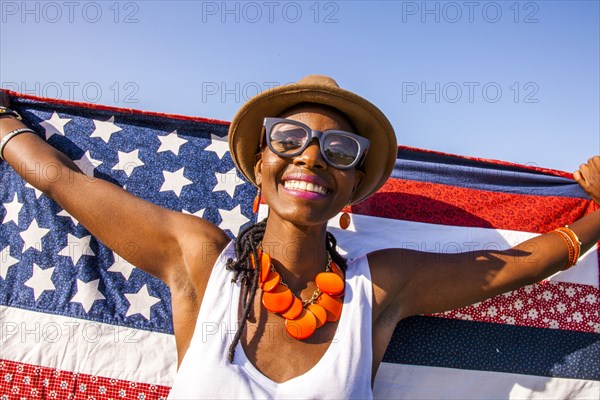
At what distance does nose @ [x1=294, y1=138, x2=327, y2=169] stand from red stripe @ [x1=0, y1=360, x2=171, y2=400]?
1.63 m

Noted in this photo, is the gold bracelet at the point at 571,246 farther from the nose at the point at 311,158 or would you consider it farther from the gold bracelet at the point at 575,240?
the nose at the point at 311,158

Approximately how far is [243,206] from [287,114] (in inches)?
37.0

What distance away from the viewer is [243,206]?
128 inches

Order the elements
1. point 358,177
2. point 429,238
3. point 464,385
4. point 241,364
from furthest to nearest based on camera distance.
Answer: point 429,238 → point 464,385 → point 358,177 → point 241,364

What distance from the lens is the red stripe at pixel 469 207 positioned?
3.32 meters

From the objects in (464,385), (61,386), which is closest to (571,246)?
(464,385)

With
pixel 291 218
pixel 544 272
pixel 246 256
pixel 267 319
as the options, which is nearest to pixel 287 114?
pixel 291 218

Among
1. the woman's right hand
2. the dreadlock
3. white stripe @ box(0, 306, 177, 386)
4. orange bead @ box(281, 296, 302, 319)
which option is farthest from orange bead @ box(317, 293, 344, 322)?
the woman's right hand

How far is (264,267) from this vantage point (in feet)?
8.09

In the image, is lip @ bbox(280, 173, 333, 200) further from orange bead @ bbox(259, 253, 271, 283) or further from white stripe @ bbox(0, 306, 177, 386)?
white stripe @ bbox(0, 306, 177, 386)

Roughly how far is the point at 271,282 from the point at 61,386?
57.9 inches

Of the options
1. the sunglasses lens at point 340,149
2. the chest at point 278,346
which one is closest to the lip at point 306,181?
the sunglasses lens at point 340,149

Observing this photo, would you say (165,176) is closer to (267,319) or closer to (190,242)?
(190,242)

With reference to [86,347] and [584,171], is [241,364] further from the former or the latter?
[584,171]
